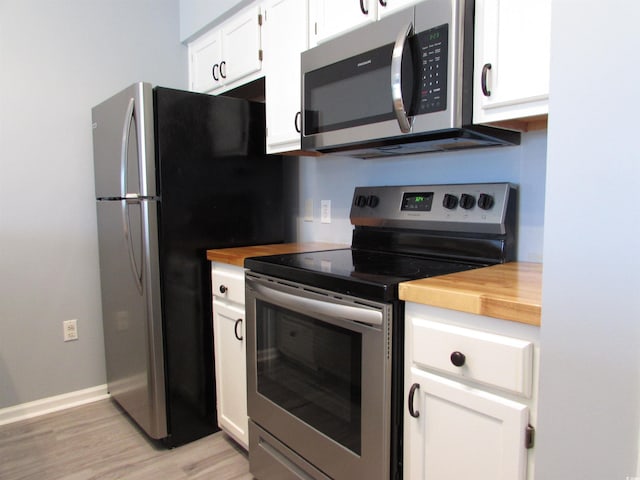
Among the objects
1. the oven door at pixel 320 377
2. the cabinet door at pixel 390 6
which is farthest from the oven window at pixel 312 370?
the cabinet door at pixel 390 6

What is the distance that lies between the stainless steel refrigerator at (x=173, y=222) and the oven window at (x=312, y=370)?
550 mm

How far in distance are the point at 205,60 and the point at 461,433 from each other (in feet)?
7.78

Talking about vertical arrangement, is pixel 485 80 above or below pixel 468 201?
above

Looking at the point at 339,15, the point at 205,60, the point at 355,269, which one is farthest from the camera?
the point at 205,60

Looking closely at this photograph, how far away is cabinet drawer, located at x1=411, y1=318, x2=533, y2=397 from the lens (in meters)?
0.89

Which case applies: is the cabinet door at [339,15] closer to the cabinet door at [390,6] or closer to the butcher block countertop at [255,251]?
the cabinet door at [390,6]

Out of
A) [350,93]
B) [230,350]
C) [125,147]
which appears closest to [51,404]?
[230,350]

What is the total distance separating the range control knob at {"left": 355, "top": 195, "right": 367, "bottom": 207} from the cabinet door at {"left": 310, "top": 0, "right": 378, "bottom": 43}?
0.64 meters

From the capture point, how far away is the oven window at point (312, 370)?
1219 millimetres

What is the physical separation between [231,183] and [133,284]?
0.65 meters

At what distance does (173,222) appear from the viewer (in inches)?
74.4

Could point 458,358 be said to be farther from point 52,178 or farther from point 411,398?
point 52,178

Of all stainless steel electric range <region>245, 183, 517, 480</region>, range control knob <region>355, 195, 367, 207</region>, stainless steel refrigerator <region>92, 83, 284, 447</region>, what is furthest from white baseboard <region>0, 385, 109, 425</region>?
range control knob <region>355, 195, 367, 207</region>

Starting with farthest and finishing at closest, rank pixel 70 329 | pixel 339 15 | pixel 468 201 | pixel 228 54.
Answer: pixel 70 329
pixel 228 54
pixel 339 15
pixel 468 201
